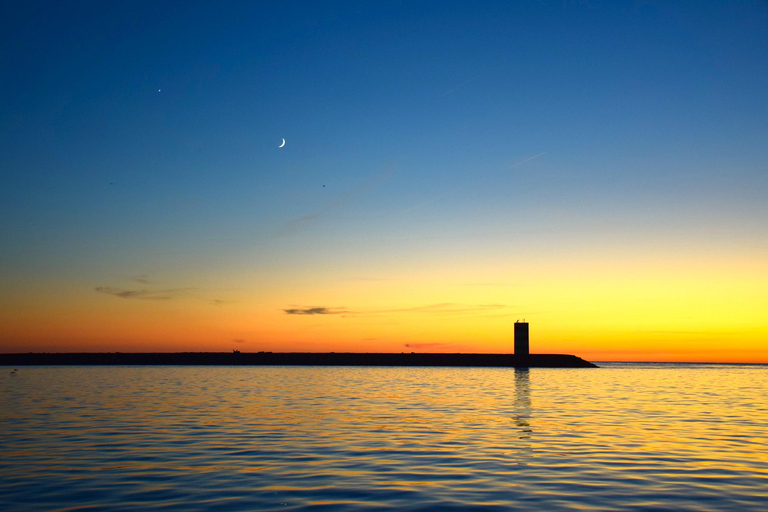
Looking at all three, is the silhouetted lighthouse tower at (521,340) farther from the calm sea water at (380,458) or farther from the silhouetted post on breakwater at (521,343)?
the calm sea water at (380,458)

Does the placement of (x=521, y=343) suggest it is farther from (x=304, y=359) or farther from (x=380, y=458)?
(x=380, y=458)

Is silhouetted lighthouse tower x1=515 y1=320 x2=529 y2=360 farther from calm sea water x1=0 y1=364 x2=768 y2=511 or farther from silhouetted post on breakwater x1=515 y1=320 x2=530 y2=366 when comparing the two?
calm sea water x1=0 y1=364 x2=768 y2=511

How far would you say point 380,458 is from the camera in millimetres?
18984

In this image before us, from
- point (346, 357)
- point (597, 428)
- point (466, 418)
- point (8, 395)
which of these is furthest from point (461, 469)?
point (346, 357)

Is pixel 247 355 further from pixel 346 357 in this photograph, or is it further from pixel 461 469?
pixel 461 469

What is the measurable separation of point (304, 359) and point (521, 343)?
61.3 metres

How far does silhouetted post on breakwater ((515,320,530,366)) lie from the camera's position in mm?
148000

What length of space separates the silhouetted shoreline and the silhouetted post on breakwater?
44.3 feet

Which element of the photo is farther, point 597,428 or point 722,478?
point 597,428

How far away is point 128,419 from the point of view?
29406 mm

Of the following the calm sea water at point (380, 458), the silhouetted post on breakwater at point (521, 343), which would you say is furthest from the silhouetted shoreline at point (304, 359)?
the calm sea water at point (380, 458)

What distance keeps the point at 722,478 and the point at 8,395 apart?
4661 cm

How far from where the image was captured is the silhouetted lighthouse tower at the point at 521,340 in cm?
14800

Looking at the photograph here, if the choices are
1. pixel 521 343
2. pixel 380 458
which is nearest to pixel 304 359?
pixel 521 343
